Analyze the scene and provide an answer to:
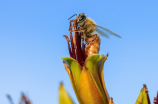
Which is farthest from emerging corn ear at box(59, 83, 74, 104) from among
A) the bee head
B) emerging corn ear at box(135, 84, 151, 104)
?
the bee head

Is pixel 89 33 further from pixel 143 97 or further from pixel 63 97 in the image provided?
pixel 63 97

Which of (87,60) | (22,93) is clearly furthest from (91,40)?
(22,93)

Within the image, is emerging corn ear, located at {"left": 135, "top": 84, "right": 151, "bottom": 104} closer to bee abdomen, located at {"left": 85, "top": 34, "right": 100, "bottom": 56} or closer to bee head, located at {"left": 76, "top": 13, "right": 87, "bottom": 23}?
bee abdomen, located at {"left": 85, "top": 34, "right": 100, "bottom": 56}

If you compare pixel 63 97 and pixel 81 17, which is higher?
pixel 81 17

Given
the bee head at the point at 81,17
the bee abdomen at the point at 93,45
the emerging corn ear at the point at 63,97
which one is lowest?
the emerging corn ear at the point at 63,97

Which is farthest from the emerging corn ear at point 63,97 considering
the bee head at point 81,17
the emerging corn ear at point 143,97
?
the bee head at point 81,17

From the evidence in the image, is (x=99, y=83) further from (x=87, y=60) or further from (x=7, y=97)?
(x=7, y=97)

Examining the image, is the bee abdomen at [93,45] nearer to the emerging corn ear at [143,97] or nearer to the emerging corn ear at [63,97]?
the emerging corn ear at [143,97]

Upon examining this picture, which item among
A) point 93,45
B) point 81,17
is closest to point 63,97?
point 93,45

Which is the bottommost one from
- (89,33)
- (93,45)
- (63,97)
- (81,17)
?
(63,97)
